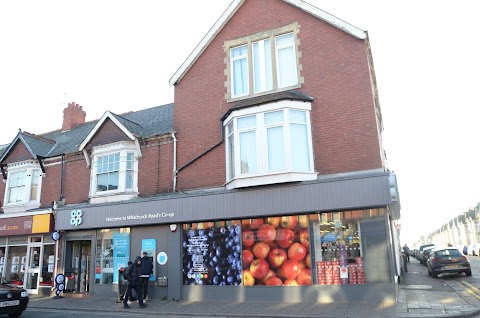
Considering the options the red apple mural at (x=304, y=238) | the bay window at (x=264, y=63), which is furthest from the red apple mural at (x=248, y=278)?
the bay window at (x=264, y=63)

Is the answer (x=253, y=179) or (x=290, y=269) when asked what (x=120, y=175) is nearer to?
(x=253, y=179)

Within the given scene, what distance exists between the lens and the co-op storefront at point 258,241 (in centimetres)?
1162

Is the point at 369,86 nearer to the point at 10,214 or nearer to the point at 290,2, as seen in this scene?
the point at 290,2

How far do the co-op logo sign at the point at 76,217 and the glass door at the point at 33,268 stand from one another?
113 inches

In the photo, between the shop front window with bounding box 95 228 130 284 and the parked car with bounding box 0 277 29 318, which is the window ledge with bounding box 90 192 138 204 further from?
the parked car with bounding box 0 277 29 318

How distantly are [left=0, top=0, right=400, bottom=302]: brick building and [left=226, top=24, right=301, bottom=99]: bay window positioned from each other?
0.04 m

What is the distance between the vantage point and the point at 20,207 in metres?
19.0

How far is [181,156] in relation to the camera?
15.6 m

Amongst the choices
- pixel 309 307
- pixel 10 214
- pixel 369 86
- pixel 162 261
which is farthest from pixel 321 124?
pixel 10 214

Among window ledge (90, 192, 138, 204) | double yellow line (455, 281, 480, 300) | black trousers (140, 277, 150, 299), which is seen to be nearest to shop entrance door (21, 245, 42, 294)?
window ledge (90, 192, 138, 204)

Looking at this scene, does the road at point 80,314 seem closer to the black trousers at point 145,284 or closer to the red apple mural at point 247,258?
the black trousers at point 145,284

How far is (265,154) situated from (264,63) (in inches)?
154

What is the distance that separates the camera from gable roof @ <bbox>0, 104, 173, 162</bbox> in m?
16.8

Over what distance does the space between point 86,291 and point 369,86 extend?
566 inches
